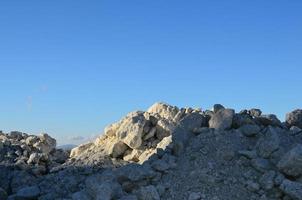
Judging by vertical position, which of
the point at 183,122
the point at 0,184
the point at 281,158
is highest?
the point at 183,122

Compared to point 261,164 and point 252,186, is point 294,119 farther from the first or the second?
point 252,186

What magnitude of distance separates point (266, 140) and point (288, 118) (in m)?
2.08

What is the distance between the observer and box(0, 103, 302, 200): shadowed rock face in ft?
45.8

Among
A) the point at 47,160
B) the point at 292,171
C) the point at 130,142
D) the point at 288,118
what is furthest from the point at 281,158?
the point at 47,160

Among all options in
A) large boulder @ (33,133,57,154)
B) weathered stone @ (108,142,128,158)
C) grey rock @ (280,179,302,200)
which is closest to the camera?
grey rock @ (280,179,302,200)

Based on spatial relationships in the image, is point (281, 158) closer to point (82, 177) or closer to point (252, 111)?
point (252, 111)

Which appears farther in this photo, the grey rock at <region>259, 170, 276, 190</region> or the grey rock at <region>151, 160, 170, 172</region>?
→ the grey rock at <region>151, 160, 170, 172</region>

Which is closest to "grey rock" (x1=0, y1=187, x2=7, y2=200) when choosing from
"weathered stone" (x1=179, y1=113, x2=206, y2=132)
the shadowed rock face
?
the shadowed rock face

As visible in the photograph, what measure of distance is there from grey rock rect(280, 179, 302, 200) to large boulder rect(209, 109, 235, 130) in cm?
277

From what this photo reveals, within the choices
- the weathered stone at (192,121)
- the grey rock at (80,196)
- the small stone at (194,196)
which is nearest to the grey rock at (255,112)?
the weathered stone at (192,121)

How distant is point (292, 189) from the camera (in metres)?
13.5

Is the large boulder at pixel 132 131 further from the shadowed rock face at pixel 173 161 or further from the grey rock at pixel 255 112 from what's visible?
the grey rock at pixel 255 112

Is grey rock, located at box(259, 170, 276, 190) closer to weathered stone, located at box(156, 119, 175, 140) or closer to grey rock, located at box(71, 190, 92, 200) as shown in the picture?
weathered stone, located at box(156, 119, 175, 140)

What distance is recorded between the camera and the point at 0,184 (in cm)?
1512
